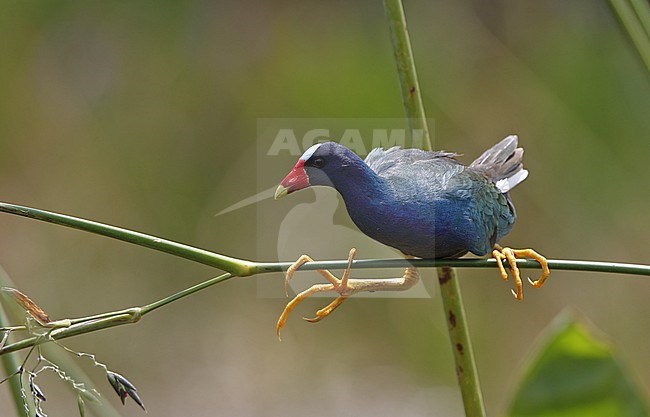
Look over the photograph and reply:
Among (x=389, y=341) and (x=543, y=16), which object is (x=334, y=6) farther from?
(x=389, y=341)

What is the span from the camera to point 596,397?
667 millimetres

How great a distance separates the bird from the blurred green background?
1.10m

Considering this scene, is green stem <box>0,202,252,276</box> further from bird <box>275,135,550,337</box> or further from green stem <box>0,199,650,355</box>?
bird <box>275,135,550,337</box>

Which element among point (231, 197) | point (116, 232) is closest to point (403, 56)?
point (116, 232)

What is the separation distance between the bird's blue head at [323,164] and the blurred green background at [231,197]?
1.15 meters

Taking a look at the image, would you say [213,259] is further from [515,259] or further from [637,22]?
[637,22]

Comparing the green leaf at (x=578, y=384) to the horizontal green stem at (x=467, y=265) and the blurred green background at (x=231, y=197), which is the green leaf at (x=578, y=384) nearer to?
the horizontal green stem at (x=467, y=265)

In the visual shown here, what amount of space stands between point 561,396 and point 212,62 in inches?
74.0

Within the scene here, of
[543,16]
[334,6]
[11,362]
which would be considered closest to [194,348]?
[334,6]

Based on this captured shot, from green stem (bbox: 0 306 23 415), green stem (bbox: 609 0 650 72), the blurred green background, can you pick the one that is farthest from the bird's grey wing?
the blurred green background

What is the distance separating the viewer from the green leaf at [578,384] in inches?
25.6

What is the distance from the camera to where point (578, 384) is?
0.67 m

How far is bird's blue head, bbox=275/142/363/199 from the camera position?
784mm

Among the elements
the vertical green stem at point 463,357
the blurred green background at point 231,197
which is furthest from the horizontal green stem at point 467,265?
the blurred green background at point 231,197
